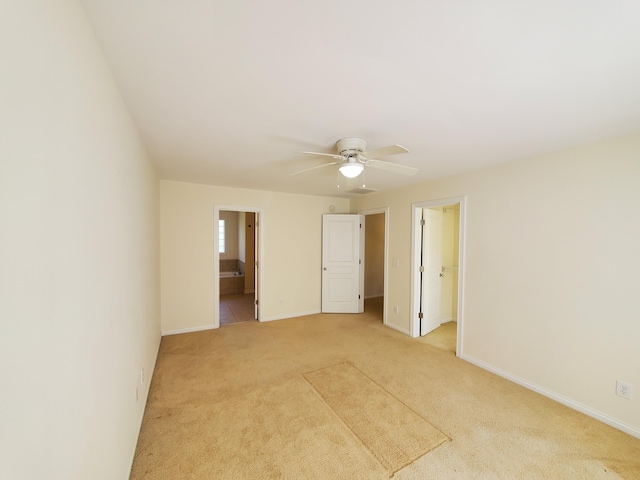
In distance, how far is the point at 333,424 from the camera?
2.08 m

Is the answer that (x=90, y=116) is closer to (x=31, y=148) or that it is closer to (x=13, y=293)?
(x=31, y=148)

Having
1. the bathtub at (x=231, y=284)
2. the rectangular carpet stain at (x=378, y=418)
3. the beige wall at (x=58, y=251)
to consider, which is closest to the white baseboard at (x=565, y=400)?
the rectangular carpet stain at (x=378, y=418)

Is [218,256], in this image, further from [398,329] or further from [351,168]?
[398,329]

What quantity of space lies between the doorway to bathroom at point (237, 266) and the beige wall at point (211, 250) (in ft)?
0.38

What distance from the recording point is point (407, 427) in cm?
206

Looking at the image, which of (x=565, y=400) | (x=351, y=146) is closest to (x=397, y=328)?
(x=565, y=400)

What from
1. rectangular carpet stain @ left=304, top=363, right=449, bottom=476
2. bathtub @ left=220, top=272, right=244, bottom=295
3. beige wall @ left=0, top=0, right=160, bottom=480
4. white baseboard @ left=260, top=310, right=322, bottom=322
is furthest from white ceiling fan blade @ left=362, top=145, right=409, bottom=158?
bathtub @ left=220, top=272, right=244, bottom=295

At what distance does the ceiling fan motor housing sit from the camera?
2.06m

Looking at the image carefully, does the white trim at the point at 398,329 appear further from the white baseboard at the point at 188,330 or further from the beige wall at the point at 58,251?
the beige wall at the point at 58,251

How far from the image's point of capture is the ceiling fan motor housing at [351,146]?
6.77 ft

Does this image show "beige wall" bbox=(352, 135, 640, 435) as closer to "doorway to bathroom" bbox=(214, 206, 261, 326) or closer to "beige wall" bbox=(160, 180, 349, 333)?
"beige wall" bbox=(160, 180, 349, 333)

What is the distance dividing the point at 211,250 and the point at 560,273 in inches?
173

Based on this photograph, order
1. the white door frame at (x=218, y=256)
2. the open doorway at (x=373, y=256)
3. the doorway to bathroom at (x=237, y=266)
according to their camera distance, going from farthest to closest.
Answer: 1. the open doorway at (x=373, y=256)
2. the doorway to bathroom at (x=237, y=266)
3. the white door frame at (x=218, y=256)

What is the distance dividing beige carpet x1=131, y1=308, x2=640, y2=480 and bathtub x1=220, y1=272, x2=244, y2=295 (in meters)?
3.23
